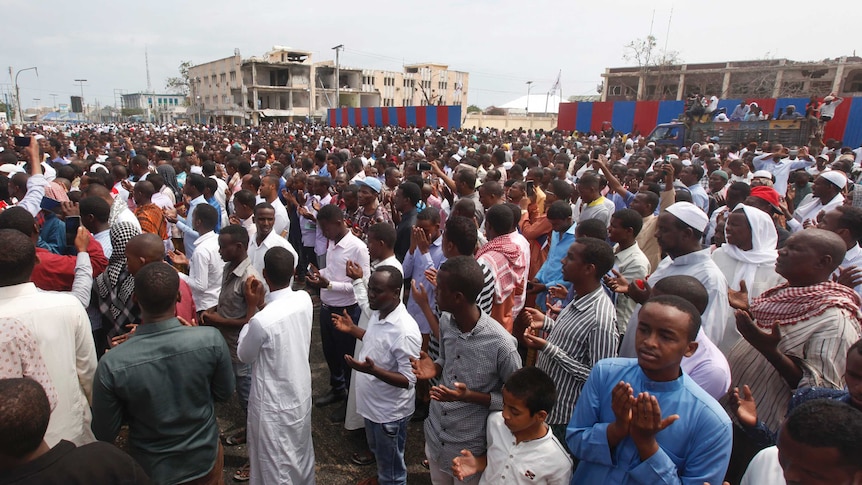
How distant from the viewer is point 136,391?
2.07 metres

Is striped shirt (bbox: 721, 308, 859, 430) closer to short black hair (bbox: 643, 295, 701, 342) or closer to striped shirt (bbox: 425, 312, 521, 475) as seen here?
short black hair (bbox: 643, 295, 701, 342)

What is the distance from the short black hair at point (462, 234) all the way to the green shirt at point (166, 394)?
5.33ft

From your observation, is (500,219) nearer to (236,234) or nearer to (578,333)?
(578,333)

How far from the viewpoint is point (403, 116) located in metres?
31.4

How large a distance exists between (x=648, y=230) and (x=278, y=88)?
5497cm

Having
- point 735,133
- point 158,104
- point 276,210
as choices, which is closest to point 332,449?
point 276,210

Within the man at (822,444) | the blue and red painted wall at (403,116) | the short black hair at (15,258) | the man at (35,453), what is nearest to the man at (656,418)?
the man at (822,444)

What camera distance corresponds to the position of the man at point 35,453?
1.42 metres

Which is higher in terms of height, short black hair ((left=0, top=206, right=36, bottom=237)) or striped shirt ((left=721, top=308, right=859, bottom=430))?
short black hair ((left=0, top=206, right=36, bottom=237))

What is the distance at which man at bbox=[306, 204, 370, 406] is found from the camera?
12.7ft

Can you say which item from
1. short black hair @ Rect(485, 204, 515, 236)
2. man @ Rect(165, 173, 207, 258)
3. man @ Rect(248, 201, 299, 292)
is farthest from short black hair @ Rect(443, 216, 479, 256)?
man @ Rect(165, 173, 207, 258)

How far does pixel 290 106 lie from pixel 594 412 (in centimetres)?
5778

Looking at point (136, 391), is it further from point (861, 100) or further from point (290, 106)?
point (290, 106)

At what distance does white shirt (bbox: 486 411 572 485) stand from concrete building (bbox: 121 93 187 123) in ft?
259
